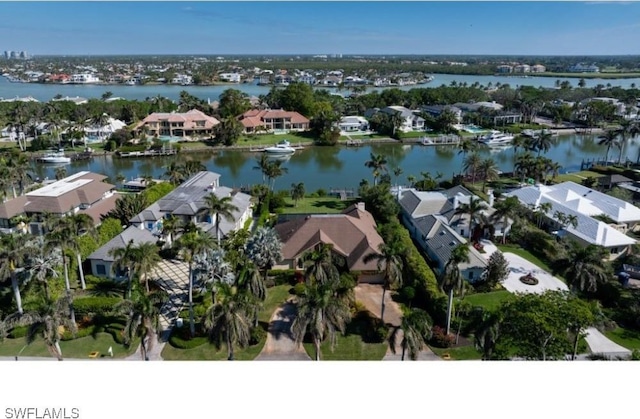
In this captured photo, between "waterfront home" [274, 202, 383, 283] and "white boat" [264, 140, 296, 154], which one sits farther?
"white boat" [264, 140, 296, 154]

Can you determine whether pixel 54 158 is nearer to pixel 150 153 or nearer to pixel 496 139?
pixel 150 153

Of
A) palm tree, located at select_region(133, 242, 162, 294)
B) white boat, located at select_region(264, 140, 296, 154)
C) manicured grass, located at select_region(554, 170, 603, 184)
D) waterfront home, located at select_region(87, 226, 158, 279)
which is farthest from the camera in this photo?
white boat, located at select_region(264, 140, 296, 154)

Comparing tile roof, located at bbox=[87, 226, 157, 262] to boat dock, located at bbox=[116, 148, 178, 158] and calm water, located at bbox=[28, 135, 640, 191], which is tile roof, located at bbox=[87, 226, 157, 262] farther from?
boat dock, located at bbox=[116, 148, 178, 158]

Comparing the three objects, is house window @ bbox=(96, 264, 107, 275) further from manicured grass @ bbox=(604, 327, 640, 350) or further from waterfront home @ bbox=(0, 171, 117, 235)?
manicured grass @ bbox=(604, 327, 640, 350)

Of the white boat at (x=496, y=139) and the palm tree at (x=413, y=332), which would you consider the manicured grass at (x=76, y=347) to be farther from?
the white boat at (x=496, y=139)

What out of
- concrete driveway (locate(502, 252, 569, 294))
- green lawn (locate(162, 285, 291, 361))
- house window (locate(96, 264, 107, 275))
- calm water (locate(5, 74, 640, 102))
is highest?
calm water (locate(5, 74, 640, 102))

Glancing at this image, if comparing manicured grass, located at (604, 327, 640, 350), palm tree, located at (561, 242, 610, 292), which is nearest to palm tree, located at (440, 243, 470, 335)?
palm tree, located at (561, 242, 610, 292)

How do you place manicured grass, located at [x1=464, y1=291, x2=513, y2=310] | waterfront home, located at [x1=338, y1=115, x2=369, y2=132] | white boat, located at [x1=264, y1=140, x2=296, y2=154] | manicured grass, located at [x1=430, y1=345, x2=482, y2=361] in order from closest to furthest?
manicured grass, located at [x1=430, y1=345, x2=482, y2=361] < manicured grass, located at [x1=464, y1=291, x2=513, y2=310] < white boat, located at [x1=264, y1=140, x2=296, y2=154] < waterfront home, located at [x1=338, y1=115, x2=369, y2=132]

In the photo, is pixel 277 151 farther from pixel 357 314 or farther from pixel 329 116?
pixel 357 314

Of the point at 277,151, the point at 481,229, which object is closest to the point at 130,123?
the point at 277,151

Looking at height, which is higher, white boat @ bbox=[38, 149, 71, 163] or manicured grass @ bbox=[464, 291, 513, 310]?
white boat @ bbox=[38, 149, 71, 163]
